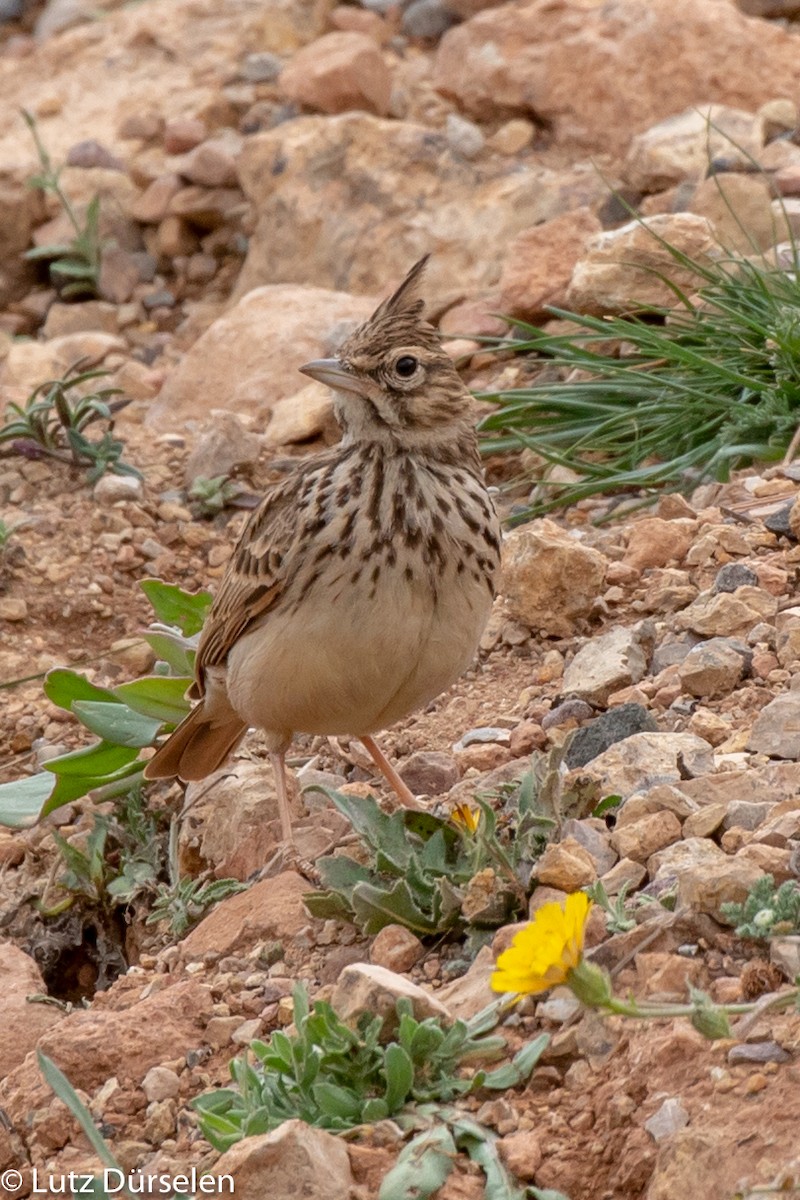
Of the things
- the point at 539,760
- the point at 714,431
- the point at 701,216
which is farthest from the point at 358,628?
the point at 701,216

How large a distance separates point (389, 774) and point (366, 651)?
71 centimetres

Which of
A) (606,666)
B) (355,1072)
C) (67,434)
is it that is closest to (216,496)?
(67,434)

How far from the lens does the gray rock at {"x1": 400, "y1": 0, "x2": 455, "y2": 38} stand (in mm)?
10305

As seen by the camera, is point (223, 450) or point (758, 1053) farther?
point (223, 450)

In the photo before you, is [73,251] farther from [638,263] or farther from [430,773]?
[430,773]

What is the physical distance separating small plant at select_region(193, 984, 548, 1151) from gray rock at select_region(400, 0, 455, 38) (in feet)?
26.7

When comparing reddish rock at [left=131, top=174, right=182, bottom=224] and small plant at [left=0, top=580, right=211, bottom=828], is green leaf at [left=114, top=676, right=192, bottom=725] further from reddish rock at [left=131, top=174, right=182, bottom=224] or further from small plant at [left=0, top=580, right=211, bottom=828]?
reddish rock at [left=131, top=174, right=182, bottom=224]

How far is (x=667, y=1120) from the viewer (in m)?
2.94

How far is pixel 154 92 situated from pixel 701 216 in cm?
456

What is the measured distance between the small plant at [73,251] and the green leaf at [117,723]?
15.5 feet

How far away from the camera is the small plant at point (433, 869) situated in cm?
361

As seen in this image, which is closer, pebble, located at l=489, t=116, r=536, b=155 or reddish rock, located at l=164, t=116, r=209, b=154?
pebble, located at l=489, t=116, r=536, b=155

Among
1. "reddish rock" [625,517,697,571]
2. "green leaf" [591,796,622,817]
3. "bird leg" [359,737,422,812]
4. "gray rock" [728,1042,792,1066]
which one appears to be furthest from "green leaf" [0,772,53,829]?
"gray rock" [728,1042,792,1066]

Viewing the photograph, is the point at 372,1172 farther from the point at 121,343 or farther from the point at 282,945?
the point at 121,343
